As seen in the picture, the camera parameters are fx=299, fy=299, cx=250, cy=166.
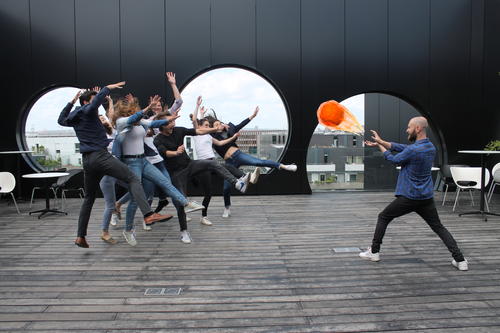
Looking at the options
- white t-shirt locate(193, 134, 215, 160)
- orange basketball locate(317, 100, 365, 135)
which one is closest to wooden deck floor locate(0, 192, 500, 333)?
white t-shirt locate(193, 134, 215, 160)

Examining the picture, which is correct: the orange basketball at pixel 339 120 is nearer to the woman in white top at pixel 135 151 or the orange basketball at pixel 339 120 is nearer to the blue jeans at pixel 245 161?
the blue jeans at pixel 245 161

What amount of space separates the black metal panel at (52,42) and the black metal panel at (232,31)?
338cm

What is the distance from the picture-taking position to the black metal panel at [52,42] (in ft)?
23.2

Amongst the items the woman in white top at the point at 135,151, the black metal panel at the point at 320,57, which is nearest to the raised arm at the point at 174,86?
the woman in white top at the point at 135,151

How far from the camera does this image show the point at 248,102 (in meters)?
7.17

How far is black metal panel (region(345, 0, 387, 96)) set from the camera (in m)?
7.46

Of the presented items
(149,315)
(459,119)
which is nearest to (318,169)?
(459,119)

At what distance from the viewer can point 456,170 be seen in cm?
597

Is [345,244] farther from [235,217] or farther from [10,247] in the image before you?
[10,247]

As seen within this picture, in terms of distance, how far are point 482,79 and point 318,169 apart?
4.84 meters

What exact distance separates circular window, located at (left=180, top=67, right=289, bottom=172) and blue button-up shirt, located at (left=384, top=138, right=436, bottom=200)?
4.51 meters

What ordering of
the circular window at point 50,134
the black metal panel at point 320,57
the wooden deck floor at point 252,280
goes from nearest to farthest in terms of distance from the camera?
the wooden deck floor at point 252,280 → the circular window at point 50,134 → the black metal panel at point 320,57

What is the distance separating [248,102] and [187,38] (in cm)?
217

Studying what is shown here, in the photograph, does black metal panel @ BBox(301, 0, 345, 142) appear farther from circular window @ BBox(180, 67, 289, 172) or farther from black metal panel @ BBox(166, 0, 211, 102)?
black metal panel @ BBox(166, 0, 211, 102)
